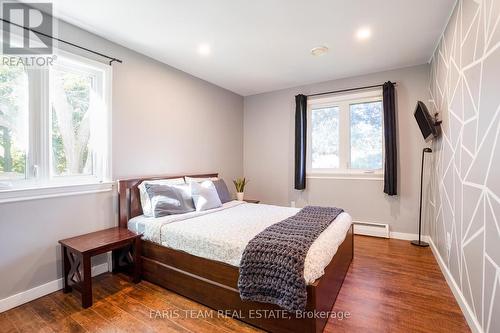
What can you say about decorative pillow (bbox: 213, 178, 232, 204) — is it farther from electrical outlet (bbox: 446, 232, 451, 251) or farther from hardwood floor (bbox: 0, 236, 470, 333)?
electrical outlet (bbox: 446, 232, 451, 251)

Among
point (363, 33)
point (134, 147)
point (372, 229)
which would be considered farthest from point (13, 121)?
point (372, 229)

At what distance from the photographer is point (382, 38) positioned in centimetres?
273

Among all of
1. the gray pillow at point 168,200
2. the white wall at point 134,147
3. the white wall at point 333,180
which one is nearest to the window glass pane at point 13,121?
the white wall at point 134,147

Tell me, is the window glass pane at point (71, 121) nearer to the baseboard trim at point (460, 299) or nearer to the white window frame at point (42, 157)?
the white window frame at point (42, 157)

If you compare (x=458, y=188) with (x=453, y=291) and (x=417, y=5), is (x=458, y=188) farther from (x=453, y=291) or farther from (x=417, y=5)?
(x=417, y=5)

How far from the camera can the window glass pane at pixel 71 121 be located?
2.36 metres

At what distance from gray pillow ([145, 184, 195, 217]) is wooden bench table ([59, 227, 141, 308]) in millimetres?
357

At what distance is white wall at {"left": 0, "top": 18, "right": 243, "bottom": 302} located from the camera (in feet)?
6.79

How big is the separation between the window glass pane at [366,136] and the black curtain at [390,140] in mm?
195

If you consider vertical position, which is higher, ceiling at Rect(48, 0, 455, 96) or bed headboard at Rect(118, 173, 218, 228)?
ceiling at Rect(48, 0, 455, 96)

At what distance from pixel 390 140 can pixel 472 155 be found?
1.83 meters

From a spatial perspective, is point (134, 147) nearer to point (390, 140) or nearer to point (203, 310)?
point (203, 310)

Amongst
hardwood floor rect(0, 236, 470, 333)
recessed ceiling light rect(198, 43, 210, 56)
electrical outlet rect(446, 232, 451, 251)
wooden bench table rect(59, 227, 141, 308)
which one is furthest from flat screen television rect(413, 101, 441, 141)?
wooden bench table rect(59, 227, 141, 308)

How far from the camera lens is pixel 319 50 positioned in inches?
118
